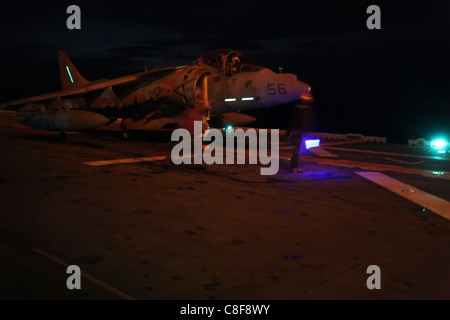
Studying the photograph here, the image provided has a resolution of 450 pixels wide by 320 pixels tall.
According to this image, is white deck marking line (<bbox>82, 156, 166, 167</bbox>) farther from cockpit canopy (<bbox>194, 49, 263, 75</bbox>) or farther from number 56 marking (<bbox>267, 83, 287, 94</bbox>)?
number 56 marking (<bbox>267, 83, 287, 94</bbox>)

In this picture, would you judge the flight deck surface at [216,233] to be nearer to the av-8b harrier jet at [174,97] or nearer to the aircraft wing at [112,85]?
the av-8b harrier jet at [174,97]

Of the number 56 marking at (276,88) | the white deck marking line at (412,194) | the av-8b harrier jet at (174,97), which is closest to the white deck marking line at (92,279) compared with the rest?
the white deck marking line at (412,194)

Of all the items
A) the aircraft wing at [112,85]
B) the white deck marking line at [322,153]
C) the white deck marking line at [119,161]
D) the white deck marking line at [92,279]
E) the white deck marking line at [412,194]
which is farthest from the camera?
the aircraft wing at [112,85]

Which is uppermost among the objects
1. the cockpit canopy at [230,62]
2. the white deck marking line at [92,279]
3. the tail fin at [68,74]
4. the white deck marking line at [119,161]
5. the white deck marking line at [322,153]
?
the tail fin at [68,74]

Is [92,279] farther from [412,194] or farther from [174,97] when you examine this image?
[174,97]

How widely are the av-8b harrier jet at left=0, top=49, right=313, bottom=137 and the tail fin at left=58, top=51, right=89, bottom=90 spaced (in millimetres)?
6137

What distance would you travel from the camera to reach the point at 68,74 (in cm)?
2306

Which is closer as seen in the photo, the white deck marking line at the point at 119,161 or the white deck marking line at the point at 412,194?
the white deck marking line at the point at 412,194

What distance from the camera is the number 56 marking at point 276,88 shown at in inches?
533

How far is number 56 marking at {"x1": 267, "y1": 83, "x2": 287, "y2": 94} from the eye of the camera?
13.5 meters

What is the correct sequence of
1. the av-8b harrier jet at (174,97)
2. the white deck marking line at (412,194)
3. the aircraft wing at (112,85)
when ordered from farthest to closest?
the aircraft wing at (112,85) → the av-8b harrier jet at (174,97) → the white deck marking line at (412,194)
